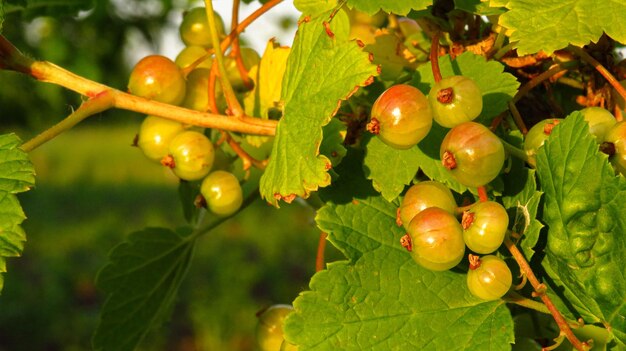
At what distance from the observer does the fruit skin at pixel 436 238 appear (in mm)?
666

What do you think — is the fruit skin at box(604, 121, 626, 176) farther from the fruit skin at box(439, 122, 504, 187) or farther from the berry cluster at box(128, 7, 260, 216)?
the berry cluster at box(128, 7, 260, 216)

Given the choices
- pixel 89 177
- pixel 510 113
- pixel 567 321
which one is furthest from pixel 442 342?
pixel 89 177

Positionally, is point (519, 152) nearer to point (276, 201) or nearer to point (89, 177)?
point (276, 201)

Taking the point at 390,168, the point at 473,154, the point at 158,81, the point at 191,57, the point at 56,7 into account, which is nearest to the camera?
the point at 473,154

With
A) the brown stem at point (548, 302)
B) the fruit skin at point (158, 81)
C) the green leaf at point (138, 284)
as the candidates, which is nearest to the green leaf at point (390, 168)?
the brown stem at point (548, 302)

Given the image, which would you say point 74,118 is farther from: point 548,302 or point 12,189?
point 548,302

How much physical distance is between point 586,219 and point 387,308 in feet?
0.59

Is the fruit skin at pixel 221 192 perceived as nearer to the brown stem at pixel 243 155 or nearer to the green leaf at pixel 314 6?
the brown stem at pixel 243 155

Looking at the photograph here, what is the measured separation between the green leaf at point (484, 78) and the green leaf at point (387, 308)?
14 centimetres

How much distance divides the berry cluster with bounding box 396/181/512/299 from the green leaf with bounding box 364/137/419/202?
0.15 ft

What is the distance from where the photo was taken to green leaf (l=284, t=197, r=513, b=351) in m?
0.69

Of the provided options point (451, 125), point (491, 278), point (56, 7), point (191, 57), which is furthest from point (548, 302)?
point (56, 7)

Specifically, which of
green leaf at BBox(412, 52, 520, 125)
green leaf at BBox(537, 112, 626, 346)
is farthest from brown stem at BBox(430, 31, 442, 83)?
green leaf at BBox(537, 112, 626, 346)

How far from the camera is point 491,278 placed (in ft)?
2.19
